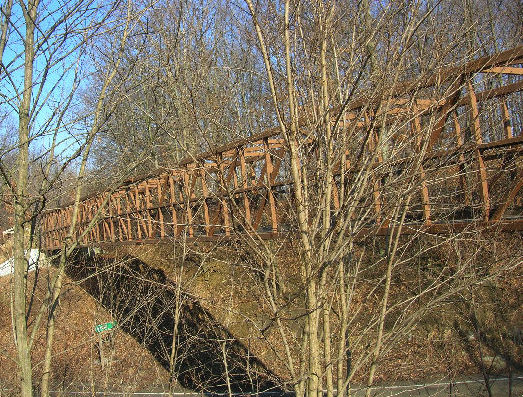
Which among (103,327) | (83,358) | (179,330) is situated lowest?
(83,358)

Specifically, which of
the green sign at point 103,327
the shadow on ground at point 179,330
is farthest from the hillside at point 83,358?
the green sign at point 103,327

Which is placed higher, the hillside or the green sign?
the green sign

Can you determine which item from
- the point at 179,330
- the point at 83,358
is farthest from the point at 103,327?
the point at 83,358

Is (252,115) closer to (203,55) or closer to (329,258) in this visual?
(203,55)

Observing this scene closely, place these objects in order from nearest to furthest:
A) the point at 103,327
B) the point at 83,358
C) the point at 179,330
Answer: the point at 103,327
the point at 179,330
the point at 83,358

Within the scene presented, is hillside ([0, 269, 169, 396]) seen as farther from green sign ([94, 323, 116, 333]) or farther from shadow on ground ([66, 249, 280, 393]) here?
green sign ([94, 323, 116, 333])

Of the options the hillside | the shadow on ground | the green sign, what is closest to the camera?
the green sign

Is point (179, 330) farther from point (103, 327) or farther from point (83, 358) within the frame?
point (83, 358)

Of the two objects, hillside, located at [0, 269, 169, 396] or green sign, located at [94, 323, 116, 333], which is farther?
hillside, located at [0, 269, 169, 396]

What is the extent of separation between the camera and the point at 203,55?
341 cm

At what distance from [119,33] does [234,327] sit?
6.16 meters

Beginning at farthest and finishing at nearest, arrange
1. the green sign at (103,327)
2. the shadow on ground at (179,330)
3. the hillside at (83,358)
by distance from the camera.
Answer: the hillside at (83,358) → the shadow on ground at (179,330) → the green sign at (103,327)

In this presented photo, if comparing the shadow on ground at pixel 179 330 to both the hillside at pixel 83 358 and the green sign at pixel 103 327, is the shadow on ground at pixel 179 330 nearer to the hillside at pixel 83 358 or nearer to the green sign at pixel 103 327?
the hillside at pixel 83 358

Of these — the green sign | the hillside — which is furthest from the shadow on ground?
the green sign
